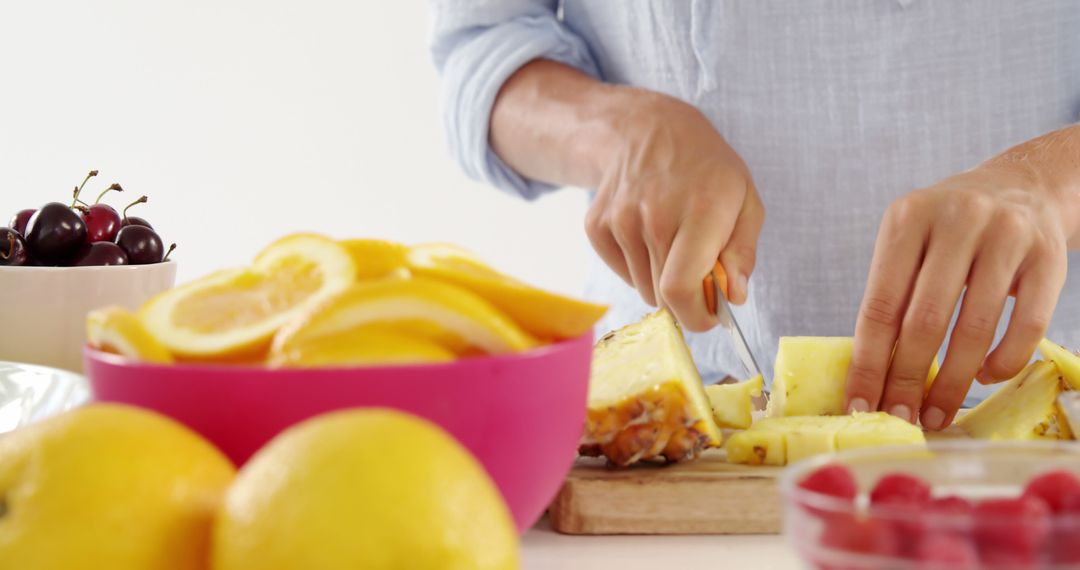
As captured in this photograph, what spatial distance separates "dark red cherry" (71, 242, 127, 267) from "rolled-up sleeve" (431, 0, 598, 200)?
2.54 feet

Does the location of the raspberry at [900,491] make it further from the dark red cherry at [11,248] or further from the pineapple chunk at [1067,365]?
the dark red cherry at [11,248]

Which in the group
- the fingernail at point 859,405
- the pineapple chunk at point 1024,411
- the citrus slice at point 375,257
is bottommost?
the fingernail at point 859,405

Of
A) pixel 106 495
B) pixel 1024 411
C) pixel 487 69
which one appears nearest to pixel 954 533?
pixel 106 495

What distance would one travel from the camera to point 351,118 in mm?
3727

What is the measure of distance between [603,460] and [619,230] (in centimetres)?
47

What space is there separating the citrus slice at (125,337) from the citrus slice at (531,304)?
5.6 inches

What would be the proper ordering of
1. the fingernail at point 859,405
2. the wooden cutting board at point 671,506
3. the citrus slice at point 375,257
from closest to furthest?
the citrus slice at point 375,257 < the wooden cutting board at point 671,506 < the fingernail at point 859,405

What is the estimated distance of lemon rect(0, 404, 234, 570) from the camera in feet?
1.47

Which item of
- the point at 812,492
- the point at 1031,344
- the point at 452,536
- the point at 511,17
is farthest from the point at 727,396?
the point at 511,17

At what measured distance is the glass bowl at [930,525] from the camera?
0.44m

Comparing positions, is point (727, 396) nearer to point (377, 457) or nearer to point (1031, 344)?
point (1031, 344)

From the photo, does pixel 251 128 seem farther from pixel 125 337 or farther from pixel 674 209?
pixel 125 337

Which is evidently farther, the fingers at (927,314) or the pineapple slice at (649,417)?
the fingers at (927,314)

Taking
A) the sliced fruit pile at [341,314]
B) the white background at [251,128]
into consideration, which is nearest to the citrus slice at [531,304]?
the sliced fruit pile at [341,314]
